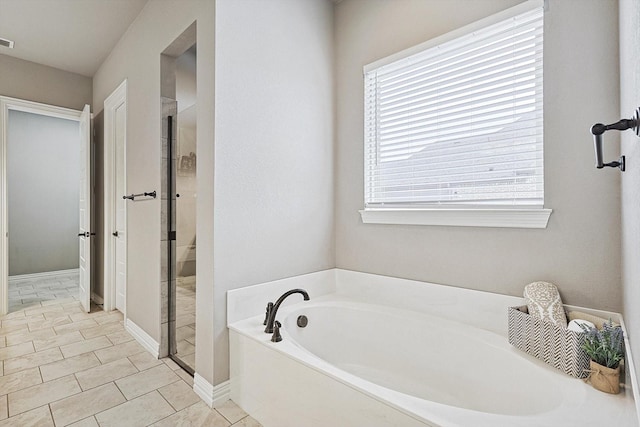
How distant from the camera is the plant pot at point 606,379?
3.95 ft

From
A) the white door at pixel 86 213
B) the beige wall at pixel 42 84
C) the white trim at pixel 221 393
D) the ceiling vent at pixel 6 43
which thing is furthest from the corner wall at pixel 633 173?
the beige wall at pixel 42 84

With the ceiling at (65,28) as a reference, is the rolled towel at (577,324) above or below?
below

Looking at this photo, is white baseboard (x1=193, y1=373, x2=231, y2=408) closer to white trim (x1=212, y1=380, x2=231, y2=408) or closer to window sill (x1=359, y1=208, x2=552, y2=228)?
white trim (x1=212, y1=380, x2=231, y2=408)

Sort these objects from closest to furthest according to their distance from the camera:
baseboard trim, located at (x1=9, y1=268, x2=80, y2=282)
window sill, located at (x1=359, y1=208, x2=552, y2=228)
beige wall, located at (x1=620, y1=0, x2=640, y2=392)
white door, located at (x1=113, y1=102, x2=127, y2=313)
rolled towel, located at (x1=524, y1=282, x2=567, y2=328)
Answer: beige wall, located at (x1=620, y1=0, x2=640, y2=392) → rolled towel, located at (x1=524, y1=282, x2=567, y2=328) → window sill, located at (x1=359, y1=208, x2=552, y2=228) → white door, located at (x1=113, y1=102, x2=127, y2=313) → baseboard trim, located at (x1=9, y1=268, x2=80, y2=282)

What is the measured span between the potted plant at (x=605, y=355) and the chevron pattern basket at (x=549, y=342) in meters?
0.03

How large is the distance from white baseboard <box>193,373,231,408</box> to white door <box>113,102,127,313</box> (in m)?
1.70

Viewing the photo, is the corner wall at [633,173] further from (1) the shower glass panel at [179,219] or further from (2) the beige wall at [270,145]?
(1) the shower glass panel at [179,219]

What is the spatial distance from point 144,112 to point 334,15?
68.9 inches

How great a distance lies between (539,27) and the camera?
1.70 m

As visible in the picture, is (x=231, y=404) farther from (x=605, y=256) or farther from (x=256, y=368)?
(x=605, y=256)

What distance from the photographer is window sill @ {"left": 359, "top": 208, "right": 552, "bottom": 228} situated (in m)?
1.71

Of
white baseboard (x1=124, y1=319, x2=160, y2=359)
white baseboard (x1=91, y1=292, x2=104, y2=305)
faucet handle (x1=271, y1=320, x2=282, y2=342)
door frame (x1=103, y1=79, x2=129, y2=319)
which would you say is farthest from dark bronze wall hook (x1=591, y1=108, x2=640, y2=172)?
white baseboard (x1=91, y1=292, x2=104, y2=305)

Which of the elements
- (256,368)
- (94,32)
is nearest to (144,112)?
(94,32)

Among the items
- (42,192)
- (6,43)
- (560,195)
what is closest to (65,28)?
(6,43)
